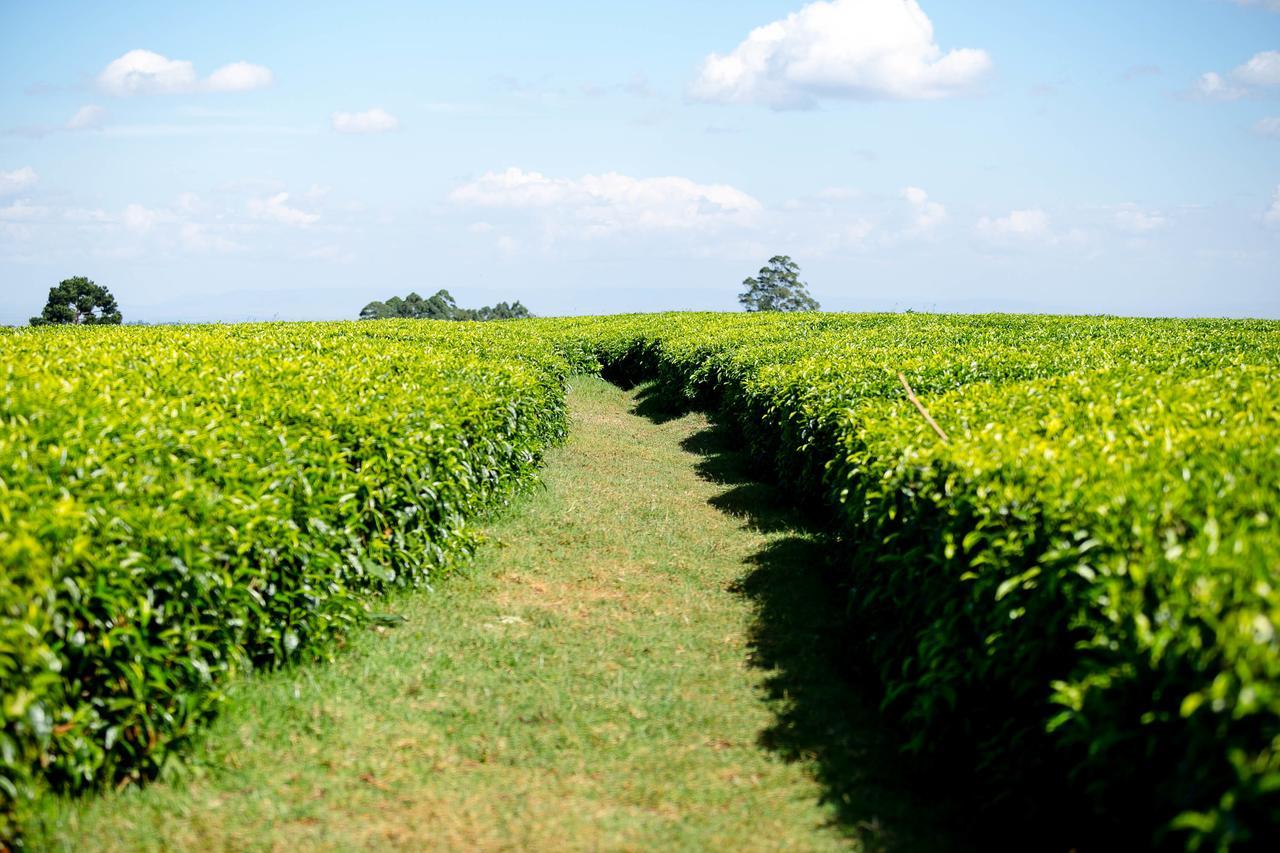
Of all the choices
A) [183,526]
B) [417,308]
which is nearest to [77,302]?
[417,308]

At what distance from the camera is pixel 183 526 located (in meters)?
4.32

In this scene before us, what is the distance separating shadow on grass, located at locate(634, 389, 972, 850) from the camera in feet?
13.2

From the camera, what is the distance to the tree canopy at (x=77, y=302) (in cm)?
3183

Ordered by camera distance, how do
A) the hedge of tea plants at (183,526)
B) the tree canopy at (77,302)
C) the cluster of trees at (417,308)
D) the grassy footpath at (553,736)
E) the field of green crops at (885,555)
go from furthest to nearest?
the cluster of trees at (417,308) → the tree canopy at (77,302) → the grassy footpath at (553,736) → the hedge of tea plants at (183,526) → the field of green crops at (885,555)

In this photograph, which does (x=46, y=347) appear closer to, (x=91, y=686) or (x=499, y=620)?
(x=499, y=620)

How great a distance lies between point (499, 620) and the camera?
21.3 ft

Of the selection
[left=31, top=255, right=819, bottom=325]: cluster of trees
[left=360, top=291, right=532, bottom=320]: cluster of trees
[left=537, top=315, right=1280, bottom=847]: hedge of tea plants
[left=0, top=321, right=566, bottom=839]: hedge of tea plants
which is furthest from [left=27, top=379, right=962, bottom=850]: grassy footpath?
[left=360, top=291, right=532, bottom=320]: cluster of trees

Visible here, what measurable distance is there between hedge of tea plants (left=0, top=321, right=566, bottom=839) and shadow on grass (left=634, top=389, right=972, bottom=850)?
8.43ft

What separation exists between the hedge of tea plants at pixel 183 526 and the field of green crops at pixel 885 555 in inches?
0.7

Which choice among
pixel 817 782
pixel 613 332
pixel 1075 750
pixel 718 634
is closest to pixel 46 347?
pixel 718 634

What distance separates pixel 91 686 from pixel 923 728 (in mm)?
3741

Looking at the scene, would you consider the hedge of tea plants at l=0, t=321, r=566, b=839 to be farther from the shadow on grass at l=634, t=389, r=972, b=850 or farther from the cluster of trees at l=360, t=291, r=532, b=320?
the cluster of trees at l=360, t=291, r=532, b=320

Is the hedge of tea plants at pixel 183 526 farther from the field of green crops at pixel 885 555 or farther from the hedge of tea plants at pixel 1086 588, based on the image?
the hedge of tea plants at pixel 1086 588

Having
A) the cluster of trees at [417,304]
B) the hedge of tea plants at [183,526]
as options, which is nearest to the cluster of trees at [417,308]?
the cluster of trees at [417,304]
